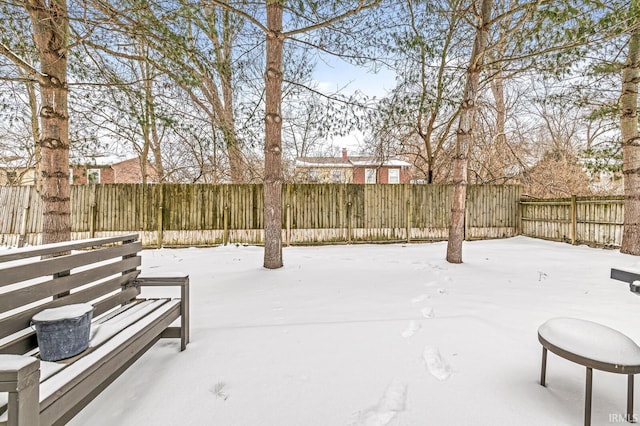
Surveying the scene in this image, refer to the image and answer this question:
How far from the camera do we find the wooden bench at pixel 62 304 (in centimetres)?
88

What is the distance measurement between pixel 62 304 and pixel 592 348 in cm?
266

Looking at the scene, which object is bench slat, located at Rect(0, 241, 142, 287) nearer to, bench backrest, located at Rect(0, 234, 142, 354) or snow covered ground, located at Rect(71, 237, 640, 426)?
bench backrest, located at Rect(0, 234, 142, 354)

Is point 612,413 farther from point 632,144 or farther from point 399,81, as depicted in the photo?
point 399,81

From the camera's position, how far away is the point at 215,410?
4.91 ft

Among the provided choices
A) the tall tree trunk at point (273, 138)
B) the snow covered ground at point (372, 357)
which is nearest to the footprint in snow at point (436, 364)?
the snow covered ground at point (372, 357)

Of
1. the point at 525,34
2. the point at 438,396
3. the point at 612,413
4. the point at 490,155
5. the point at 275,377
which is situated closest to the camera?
the point at 612,413

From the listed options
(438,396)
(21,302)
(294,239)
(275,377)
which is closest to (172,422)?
(275,377)

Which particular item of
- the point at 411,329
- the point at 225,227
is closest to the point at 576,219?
the point at 411,329

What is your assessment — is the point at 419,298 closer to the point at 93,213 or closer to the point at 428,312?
the point at 428,312

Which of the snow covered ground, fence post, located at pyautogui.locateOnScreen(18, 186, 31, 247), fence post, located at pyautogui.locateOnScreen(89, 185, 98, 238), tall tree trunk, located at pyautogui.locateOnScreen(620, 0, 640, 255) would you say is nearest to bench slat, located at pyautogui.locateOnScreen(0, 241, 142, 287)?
the snow covered ground

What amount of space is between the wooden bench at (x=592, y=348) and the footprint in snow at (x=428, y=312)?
1.08m

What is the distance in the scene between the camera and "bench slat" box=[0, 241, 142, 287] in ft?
4.25

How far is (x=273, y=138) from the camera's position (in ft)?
14.6

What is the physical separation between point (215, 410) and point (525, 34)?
610 centimetres
